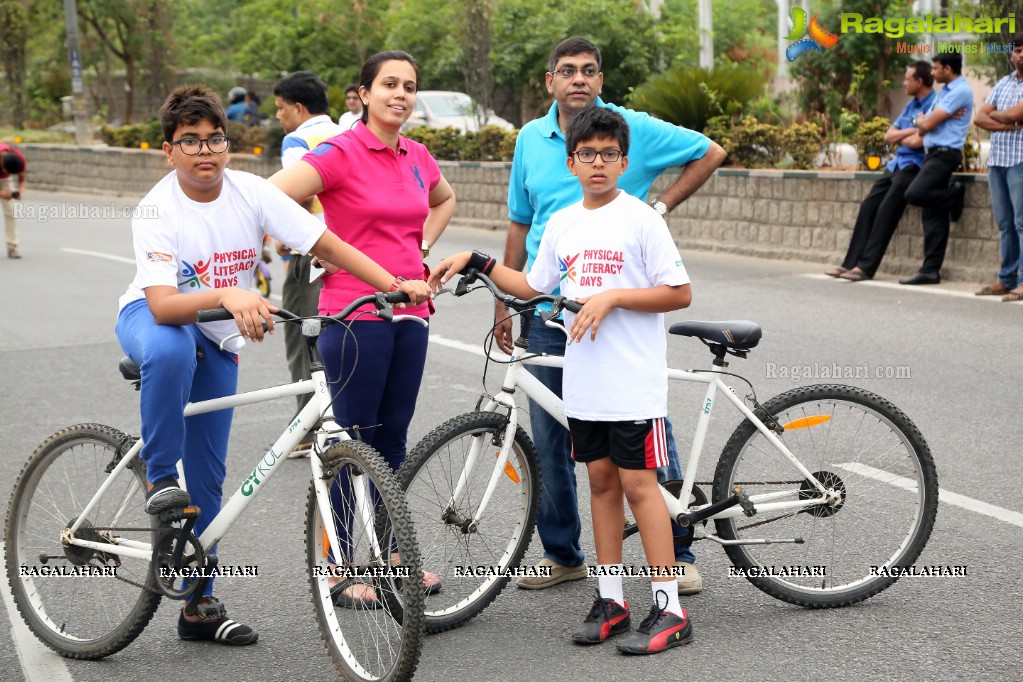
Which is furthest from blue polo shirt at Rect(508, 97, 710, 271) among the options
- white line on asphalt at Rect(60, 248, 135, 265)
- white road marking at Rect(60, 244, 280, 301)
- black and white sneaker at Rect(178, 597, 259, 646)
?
white line on asphalt at Rect(60, 248, 135, 265)

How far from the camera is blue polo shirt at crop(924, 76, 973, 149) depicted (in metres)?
11.7

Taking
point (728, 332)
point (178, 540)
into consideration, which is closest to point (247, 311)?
point (178, 540)

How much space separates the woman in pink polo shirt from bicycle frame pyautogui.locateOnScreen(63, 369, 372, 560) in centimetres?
46

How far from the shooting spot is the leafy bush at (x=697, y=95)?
1666 cm

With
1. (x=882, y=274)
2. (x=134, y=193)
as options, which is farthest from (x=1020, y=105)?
(x=134, y=193)

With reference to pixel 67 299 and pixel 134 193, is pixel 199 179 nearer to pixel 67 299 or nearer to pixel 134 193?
pixel 67 299

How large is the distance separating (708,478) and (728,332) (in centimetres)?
68

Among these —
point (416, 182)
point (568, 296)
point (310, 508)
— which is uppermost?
point (416, 182)

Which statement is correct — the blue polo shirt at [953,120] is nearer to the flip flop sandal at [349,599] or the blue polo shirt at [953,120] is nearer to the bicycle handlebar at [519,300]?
the bicycle handlebar at [519,300]

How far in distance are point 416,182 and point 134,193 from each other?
2206 centimetres

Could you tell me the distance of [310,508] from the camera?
413 cm

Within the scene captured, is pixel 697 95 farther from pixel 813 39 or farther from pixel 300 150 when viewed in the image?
pixel 300 150

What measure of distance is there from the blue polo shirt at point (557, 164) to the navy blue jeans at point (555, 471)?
448mm

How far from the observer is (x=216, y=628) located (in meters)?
4.57
